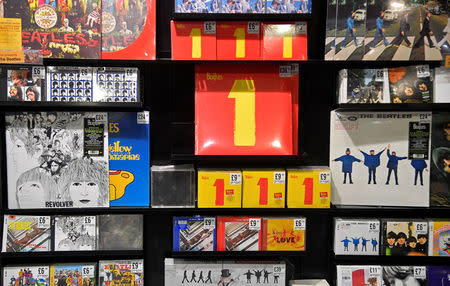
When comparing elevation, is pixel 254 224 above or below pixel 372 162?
below

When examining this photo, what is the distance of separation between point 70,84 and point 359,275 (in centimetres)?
211

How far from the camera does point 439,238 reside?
203 centimetres

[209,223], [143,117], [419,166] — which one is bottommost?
[209,223]

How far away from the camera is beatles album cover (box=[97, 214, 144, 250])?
2.00 metres

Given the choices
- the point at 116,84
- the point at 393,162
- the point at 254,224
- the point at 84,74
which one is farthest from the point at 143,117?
the point at 393,162

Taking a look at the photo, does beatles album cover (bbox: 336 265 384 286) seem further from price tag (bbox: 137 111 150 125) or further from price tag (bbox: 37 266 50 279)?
price tag (bbox: 37 266 50 279)

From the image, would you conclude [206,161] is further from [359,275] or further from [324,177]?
[359,275]

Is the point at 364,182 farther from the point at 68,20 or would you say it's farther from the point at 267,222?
the point at 68,20

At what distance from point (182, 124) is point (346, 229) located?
1.25 metres

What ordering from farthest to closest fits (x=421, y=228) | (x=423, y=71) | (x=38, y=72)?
(x=421, y=228) < (x=423, y=71) < (x=38, y=72)

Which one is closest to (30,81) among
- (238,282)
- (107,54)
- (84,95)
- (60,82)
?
(60,82)

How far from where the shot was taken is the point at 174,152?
1995mm

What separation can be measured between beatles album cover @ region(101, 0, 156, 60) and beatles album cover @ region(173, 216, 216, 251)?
1010mm

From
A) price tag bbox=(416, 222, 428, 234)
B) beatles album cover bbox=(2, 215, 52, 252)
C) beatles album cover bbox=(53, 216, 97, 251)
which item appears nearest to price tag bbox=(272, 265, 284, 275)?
price tag bbox=(416, 222, 428, 234)
